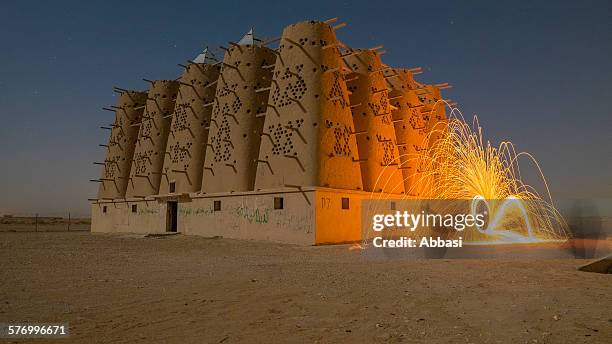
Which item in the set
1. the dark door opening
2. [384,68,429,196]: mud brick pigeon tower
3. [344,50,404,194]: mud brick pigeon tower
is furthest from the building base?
[384,68,429,196]: mud brick pigeon tower

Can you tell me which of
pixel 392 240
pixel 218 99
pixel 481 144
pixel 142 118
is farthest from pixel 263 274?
pixel 142 118

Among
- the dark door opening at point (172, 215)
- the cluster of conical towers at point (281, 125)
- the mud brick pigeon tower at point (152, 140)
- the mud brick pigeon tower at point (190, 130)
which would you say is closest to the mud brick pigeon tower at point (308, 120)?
the cluster of conical towers at point (281, 125)

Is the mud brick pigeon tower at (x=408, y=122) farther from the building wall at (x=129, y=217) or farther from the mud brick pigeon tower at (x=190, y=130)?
the building wall at (x=129, y=217)

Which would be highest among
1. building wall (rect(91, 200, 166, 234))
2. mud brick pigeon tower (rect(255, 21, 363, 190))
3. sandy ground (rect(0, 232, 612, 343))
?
mud brick pigeon tower (rect(255, 21, 363, 190))

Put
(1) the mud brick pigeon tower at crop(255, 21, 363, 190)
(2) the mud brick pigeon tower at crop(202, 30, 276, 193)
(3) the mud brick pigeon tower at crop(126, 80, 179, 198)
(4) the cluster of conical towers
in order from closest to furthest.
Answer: (1) the mud brick pigeon tower at crop(255, 21, 363, 190), (4) the cluster of conical towers, (2) the mud brick pigeon tower at crop(202, 30, 276, 193), (3) the mud brick pigeon tower at crop(126, 80, 179, 198)

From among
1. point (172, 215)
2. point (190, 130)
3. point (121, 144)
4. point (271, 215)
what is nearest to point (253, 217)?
point (271, 215)

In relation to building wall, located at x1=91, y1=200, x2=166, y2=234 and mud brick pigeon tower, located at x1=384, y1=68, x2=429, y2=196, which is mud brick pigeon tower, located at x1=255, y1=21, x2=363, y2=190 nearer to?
mud brick pigeon tower, located at x1=384, y1=68, x2=429, y2=196

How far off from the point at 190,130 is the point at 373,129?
12253mm

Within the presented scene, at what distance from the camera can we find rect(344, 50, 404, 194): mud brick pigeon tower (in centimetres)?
2550

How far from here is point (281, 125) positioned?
74.0 ft

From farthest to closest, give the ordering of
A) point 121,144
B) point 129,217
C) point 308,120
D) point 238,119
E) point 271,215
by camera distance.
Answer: point 121,144, point 129,217, point 238,119, point 271,215, point 308,120

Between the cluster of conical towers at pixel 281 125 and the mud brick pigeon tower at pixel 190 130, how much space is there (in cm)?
7

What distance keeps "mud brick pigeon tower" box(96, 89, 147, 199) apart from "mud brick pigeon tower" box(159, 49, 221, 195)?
23.8ft

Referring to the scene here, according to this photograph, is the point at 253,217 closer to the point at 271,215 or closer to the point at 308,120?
the point at 271,215
